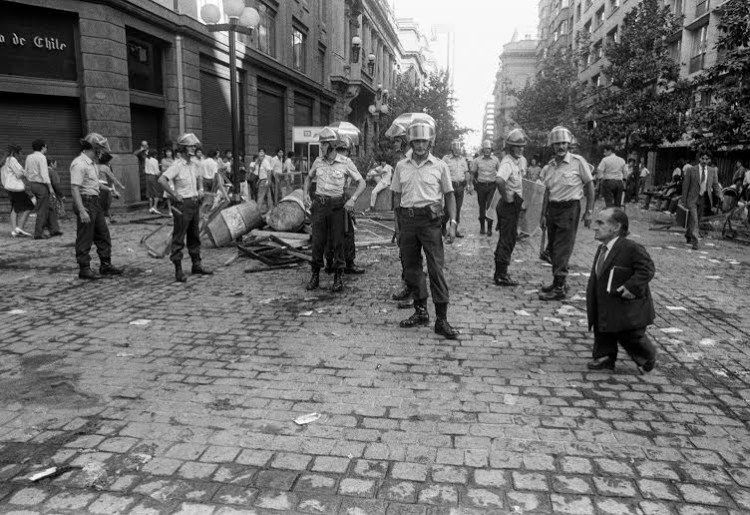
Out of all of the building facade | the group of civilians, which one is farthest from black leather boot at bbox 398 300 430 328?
the building facade

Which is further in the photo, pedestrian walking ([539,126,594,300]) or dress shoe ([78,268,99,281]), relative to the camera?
dress shoe ([78,268,99,281])

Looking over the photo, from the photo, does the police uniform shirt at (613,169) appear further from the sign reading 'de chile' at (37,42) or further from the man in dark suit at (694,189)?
the sign reading 'de chile' at (37,42)

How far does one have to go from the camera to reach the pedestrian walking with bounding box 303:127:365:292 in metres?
7.33

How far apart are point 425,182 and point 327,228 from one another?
2.11 meters

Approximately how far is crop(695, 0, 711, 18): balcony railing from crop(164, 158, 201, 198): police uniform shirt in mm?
26054

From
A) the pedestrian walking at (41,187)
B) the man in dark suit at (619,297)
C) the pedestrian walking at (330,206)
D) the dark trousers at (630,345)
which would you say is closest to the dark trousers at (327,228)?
the pedestrian walking at (330,206)

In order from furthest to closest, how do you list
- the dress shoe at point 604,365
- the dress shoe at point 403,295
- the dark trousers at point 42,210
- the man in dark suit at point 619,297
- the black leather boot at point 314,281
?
the dark trousers at point 42,210, the black leather boot at point 314,281, the dress shoe at point 403,295, the dress shoe at point 604,365, the man in dark suit at point 619,297

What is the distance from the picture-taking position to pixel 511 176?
24.9 feet

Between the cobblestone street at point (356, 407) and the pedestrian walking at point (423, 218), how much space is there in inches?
14.6

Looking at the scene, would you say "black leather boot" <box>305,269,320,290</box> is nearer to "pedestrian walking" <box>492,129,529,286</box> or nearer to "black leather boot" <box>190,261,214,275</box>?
"black leather boot" <box>190,261,214,275</box>

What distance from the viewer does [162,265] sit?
883 centimetres

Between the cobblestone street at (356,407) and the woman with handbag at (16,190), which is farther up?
the woman with handbag at (16,190)

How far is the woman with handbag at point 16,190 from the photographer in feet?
35.2

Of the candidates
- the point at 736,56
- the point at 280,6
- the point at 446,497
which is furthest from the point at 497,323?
the point at 280,6
